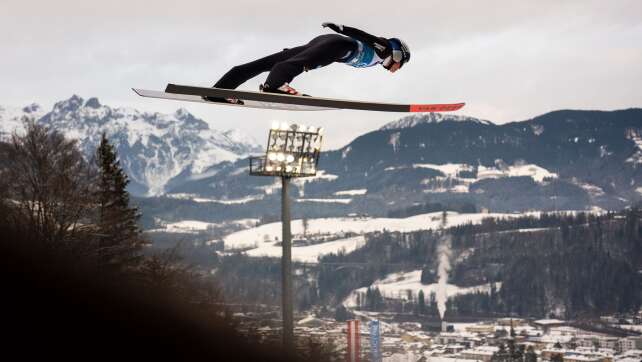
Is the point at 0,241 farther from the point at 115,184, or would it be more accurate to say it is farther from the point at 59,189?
the point at 115,184

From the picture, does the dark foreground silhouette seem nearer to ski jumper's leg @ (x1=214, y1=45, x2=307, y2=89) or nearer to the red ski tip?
ski jumper's leg @ (x1=214, y1=45, x2=307, y2=89)

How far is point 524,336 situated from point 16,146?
17584 centimetres

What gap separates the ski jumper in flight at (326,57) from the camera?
934 centimetres

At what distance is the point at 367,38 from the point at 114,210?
2498 centimetres

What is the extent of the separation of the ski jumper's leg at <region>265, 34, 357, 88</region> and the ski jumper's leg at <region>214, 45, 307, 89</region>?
307 mm

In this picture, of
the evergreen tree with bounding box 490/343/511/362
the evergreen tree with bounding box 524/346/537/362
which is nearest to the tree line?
the evergreen tree with bounding box 524/346/537/362

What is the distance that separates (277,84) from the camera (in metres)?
9.49

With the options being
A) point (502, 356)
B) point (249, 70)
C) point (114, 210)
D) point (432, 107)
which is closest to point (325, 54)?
point (249, 70)

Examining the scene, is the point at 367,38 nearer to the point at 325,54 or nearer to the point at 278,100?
the point at 325,54

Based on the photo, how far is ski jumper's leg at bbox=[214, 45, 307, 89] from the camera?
9.80 metres

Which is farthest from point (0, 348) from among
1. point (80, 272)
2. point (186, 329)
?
point (186, 329)

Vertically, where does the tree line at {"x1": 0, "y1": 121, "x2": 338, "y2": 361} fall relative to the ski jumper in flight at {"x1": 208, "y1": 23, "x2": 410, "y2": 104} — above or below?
below

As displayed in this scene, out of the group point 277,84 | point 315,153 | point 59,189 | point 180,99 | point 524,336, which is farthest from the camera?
point 524,336

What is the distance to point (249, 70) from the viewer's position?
9.89m
